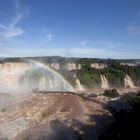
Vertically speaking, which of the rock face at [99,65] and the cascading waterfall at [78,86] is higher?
the rock face at [99,65]

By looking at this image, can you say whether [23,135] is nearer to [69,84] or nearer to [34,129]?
[34,129]

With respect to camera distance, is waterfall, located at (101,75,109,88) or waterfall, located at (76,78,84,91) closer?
waterfall, located at (76,78,84,91)

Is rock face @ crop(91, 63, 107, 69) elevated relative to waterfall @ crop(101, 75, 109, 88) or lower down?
elevated

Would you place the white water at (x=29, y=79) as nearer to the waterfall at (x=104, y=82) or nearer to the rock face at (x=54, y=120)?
the waterfall at (x=104, y=82)

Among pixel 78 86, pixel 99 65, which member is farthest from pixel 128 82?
pixel 78 86

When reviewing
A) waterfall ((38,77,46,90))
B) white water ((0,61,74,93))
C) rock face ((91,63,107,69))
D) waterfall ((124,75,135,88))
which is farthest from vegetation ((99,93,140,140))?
rock face ((91,63,107,69))

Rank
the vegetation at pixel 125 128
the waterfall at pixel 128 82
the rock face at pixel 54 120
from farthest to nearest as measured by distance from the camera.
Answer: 1. the waterfall at pixel 128 82
2. the rock face at pixel 54 120
3. the vegetation at pixel 125 128

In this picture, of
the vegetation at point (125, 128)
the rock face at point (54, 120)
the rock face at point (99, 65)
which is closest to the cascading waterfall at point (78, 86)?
the rock face at point (99, 65)

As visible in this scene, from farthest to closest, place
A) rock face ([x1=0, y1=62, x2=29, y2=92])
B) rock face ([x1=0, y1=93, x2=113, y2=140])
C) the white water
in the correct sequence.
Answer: rock face ([x1=0, y1=62, x2=29, y2=92]) < the white water < rock face ([x1=0, y1=93, x2=113, y2=140])


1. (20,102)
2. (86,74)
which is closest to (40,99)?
(20,102)

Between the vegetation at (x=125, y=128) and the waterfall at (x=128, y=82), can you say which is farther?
the waterfall at (x=128, y=82)

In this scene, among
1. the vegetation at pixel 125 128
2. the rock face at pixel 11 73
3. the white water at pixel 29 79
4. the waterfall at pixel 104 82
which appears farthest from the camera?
the waterfall at pixel 104 82

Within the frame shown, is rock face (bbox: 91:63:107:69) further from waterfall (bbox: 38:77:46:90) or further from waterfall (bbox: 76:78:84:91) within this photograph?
waterfall (bbox: 38:77:46:90)
